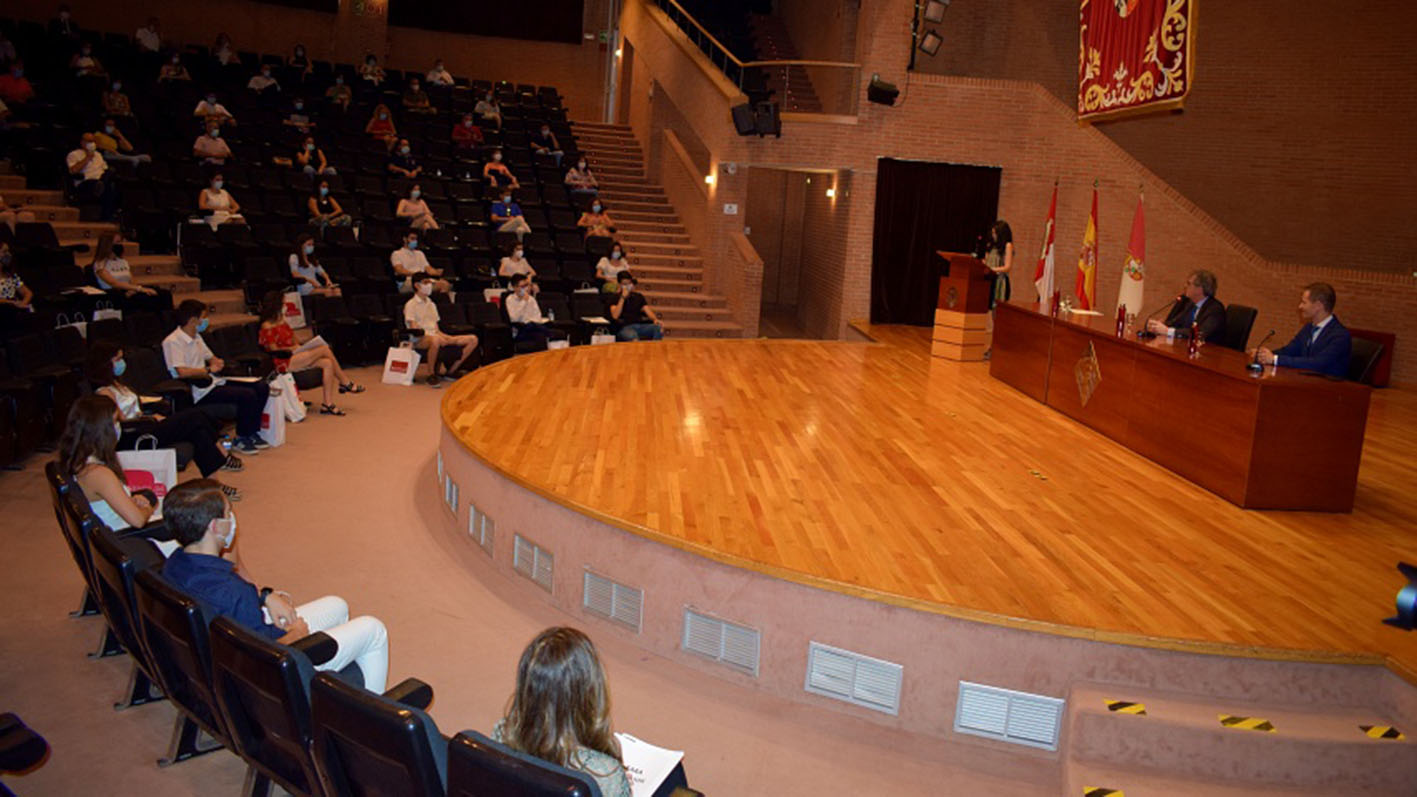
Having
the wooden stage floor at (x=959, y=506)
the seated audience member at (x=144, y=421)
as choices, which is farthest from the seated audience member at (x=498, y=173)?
the seated audience member at (x=144, y=421)

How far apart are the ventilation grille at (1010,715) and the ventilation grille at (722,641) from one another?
835 millimetres

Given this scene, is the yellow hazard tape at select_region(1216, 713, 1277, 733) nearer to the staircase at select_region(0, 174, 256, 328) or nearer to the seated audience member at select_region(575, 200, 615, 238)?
the staircase at select_region(0, 174, 256, 328)

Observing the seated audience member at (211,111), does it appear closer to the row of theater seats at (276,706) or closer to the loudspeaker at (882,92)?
the loudspeaker at (882,92)

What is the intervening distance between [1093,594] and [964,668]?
27.3 inches

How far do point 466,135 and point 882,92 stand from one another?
599 cm

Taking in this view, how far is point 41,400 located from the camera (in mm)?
6234

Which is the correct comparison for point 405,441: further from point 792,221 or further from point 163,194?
point 792,221

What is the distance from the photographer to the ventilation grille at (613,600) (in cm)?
446

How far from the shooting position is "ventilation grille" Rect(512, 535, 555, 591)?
16.1 ft

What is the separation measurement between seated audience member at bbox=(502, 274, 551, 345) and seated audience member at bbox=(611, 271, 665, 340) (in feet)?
3.08

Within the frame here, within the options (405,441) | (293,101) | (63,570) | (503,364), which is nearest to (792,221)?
(293,101)

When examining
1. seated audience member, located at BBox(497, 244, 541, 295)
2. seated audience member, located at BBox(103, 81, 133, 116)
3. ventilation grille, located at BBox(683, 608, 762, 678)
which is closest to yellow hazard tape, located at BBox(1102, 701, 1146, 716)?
ventilation grille, located at BBox(683, 608, 762, 678)

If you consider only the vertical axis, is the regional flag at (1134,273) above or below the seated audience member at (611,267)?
above

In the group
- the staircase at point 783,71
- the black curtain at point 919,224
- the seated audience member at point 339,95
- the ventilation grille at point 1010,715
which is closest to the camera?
the ventilation grille at point 1010,715
